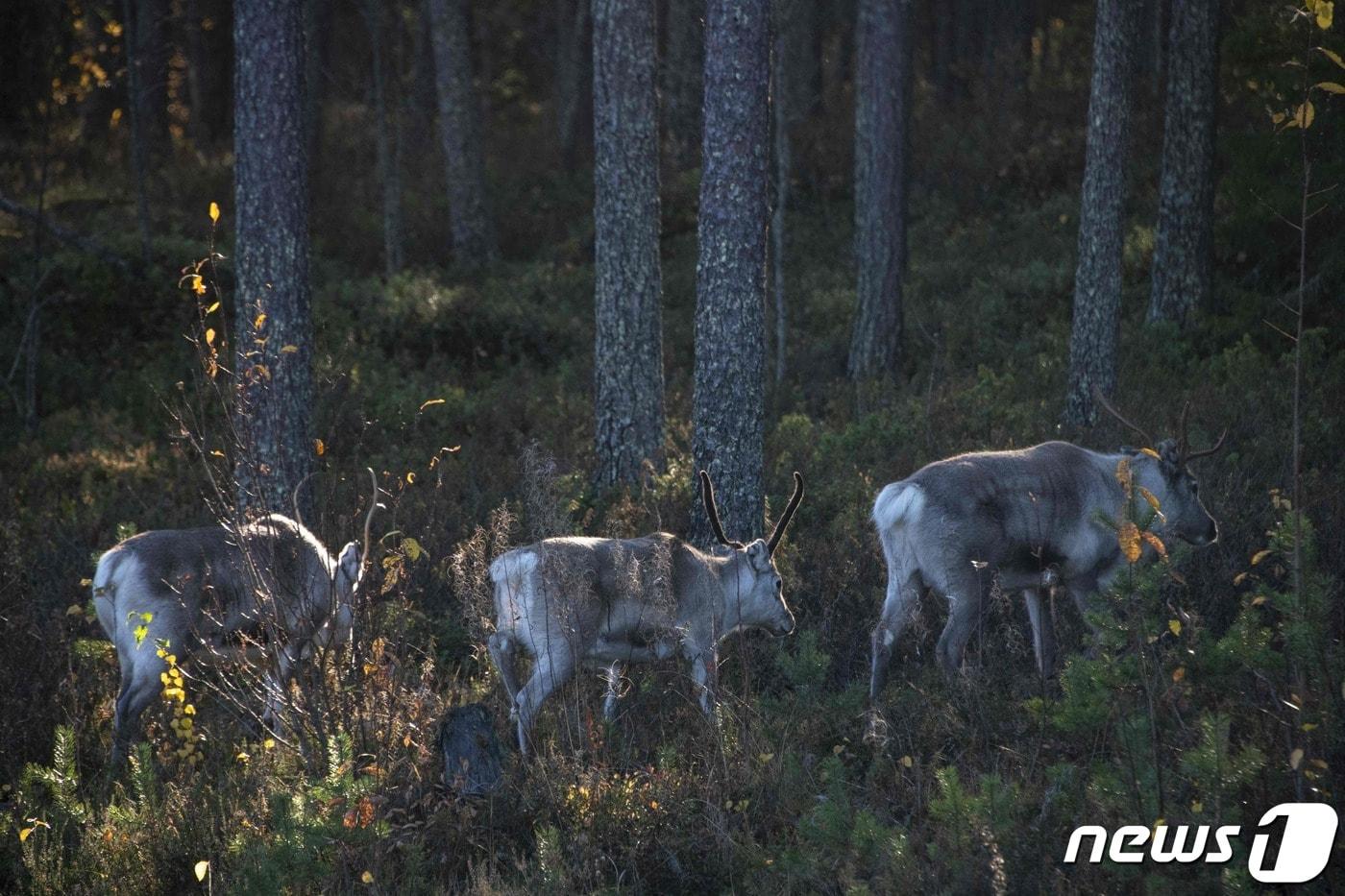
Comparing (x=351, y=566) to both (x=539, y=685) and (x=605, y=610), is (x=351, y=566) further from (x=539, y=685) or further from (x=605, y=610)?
(x=605, y=610)

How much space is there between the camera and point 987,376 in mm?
14742

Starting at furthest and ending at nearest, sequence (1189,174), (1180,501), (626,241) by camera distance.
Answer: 1. (1189,174)
2. (626,241)
3. (1180,501)

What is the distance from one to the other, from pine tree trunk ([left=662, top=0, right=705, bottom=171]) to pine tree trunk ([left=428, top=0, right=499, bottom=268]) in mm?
5266

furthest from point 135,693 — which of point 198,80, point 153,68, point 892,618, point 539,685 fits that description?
point 198,80

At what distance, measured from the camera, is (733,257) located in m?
10.4

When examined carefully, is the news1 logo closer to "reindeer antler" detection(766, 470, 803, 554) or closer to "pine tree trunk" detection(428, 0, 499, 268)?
"reindeer antler" detection(766, 470, 803, 554)

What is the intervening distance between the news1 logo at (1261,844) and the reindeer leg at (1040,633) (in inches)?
126

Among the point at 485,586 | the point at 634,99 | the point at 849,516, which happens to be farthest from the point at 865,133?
the point at 485,586

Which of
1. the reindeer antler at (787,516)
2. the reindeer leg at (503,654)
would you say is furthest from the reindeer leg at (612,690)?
the reindeer antler at (787,516)

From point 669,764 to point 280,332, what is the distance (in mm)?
6044

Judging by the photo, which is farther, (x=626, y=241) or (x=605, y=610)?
(x=626, y=241)

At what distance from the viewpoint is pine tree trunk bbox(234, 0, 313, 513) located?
1120 cm

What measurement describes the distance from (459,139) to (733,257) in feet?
49.0

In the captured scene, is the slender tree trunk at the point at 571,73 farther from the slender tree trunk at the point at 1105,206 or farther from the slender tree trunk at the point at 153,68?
the slender tree trunk at the point at 1105,206
